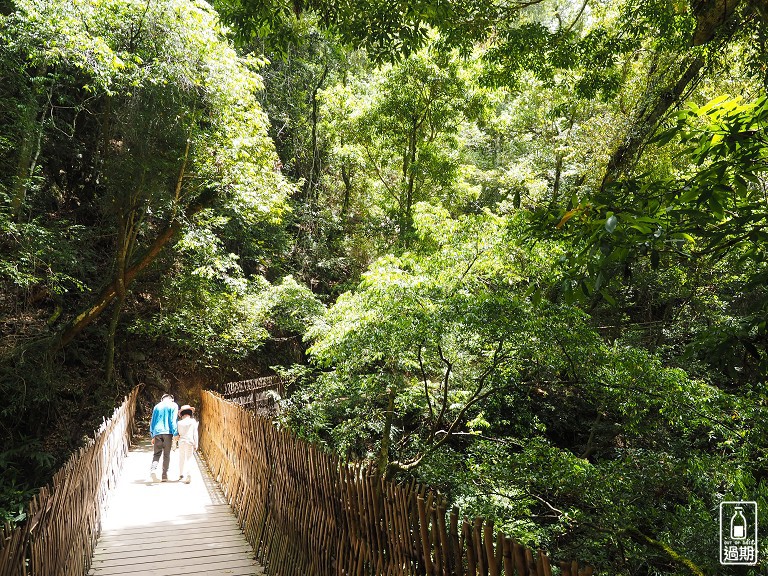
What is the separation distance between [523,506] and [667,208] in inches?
182

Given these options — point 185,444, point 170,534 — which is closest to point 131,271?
point 185,444

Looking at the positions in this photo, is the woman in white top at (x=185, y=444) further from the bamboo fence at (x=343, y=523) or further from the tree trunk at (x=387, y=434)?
the tree trunk at (x=387, y=434)

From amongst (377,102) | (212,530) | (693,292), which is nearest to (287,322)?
(377,102)

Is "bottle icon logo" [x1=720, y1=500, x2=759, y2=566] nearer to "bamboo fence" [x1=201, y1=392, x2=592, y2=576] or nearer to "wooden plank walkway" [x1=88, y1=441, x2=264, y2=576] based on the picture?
"bamboo fence" [x1=201, y1=392, x2=592, y2=576]

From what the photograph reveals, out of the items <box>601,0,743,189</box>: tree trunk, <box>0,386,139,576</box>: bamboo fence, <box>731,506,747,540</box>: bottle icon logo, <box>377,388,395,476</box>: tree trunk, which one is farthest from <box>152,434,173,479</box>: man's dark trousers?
<box>601,0,743,189</box>: tree trunk

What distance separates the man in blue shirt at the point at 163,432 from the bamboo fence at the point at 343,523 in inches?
75.9

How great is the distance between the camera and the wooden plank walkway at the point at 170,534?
4.66m

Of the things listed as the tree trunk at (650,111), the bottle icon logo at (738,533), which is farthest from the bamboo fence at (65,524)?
the tree trunk at (650,111)

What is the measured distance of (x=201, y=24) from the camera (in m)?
10.7

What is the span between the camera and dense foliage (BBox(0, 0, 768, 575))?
14.8ft

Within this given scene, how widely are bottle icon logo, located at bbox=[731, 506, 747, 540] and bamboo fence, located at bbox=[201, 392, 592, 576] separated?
10.1ft

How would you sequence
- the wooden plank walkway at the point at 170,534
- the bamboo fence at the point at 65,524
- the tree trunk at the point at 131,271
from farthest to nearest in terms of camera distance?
the tree trunk at the point at 131,271 < the wooden plank walkway at the point at 170,534 < the bamboo fence at the point at 65,524

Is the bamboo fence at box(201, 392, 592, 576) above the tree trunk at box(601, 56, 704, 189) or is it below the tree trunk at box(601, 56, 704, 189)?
below

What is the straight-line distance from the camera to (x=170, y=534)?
546cm
